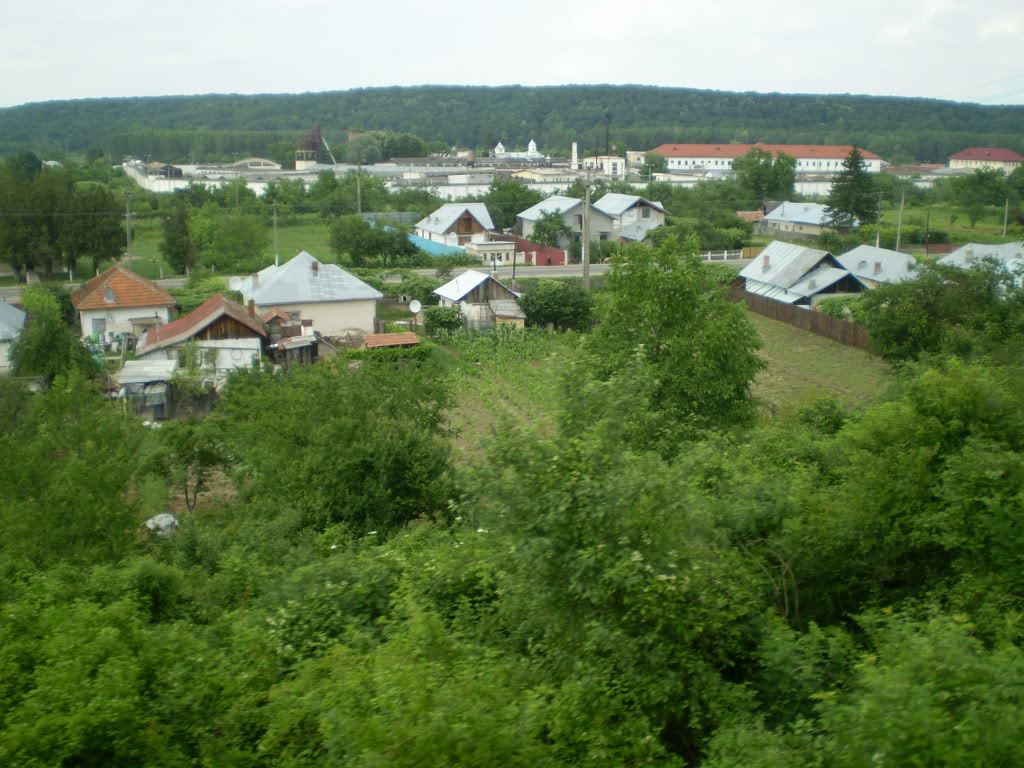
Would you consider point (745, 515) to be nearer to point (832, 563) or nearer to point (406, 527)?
point (832, 563)

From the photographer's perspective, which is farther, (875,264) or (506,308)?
(875,264)

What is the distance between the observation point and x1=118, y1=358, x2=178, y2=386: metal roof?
17.0m

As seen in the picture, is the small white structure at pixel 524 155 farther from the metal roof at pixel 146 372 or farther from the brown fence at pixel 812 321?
the metal roof at pixel 146 372

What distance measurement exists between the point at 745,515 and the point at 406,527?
412cm

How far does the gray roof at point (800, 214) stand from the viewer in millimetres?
44156

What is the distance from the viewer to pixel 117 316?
22.9 m

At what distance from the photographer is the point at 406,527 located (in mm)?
9484

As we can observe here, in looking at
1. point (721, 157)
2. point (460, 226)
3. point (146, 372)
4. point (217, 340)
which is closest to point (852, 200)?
Result: point (460, 226)

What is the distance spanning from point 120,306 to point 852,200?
111 feet

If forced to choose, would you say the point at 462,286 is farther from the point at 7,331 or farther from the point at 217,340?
the point at 7,331

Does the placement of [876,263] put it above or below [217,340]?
above

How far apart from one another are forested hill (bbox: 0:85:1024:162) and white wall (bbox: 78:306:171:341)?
279ft

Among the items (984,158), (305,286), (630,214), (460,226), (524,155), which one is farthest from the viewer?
(524,155)

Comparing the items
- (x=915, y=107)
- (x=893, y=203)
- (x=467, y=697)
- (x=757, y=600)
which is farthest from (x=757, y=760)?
(x=915, y=107)
